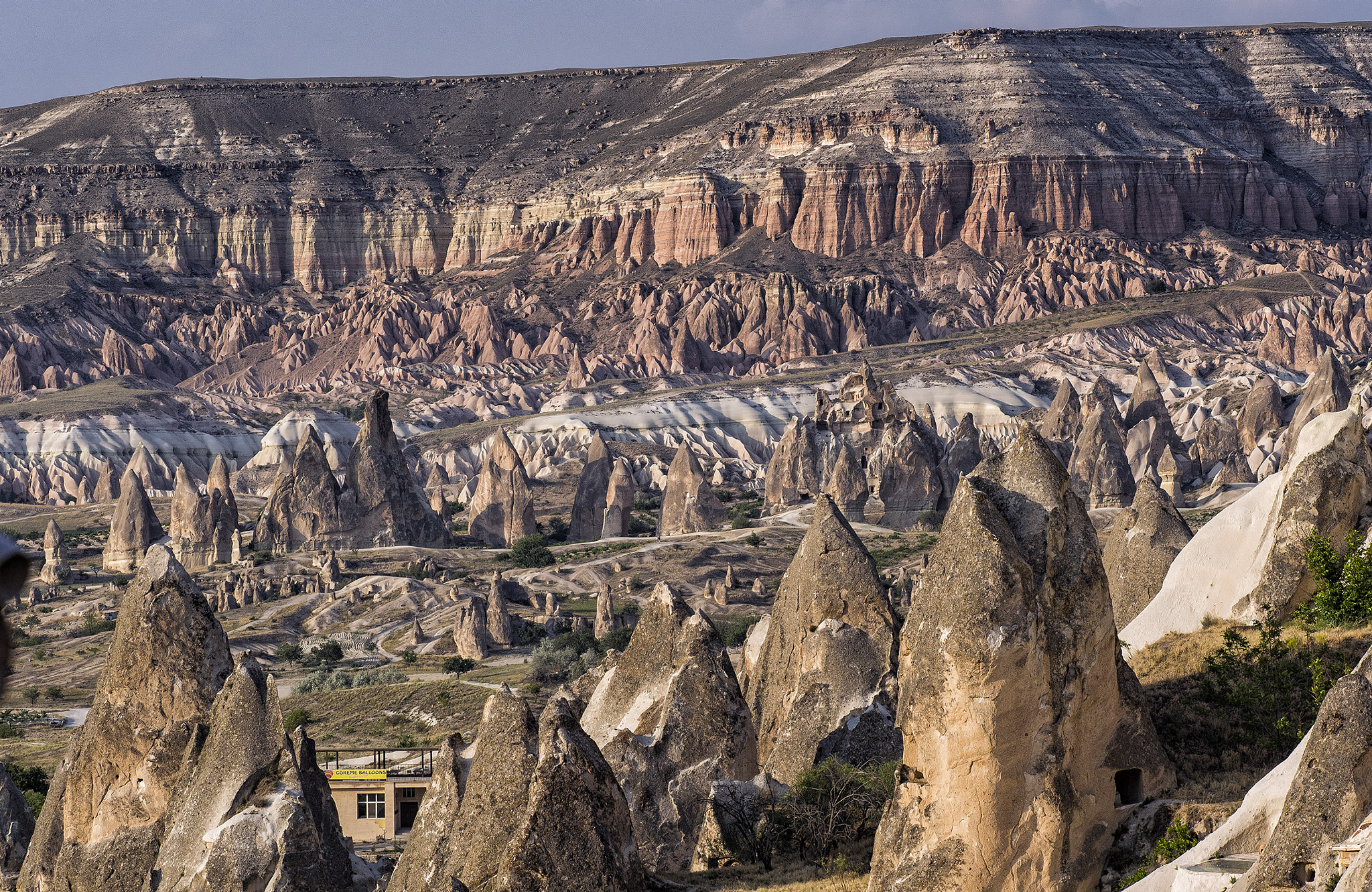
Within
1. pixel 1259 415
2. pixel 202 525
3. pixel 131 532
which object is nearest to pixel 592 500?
pixel 202 525

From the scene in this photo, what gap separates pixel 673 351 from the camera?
17588 cm

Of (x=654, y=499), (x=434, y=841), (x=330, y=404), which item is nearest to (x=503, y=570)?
(x=654, y=499)

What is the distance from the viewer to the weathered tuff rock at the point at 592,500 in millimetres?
96625

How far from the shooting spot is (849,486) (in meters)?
89.9

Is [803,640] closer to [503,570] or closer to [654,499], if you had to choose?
[503,570]

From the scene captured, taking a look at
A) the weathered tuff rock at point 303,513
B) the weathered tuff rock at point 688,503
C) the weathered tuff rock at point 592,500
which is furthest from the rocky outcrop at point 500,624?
the weathered tuff rock at point 592,500

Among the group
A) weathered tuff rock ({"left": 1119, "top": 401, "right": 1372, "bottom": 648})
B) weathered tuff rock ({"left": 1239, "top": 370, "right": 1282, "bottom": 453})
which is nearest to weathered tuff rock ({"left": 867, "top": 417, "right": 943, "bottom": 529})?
weathered tuff rock ({"left": 1239, "top": 370, "right": 1282, "bottom": 453})

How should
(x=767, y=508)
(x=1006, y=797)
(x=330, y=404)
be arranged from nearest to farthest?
(x=1006, y=797) → (x=767, y=508) → (x=330, y=404)

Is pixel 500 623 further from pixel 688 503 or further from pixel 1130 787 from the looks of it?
pixel 1130 787

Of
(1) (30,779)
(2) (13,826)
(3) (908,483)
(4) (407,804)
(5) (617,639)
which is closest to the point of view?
(2) (13,826)

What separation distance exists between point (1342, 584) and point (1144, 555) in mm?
9837

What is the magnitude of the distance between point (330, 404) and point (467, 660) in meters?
115

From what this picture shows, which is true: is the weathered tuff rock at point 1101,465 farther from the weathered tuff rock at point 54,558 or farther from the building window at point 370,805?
the building window at point 370,805

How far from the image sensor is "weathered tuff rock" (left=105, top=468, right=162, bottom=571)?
296 feet
